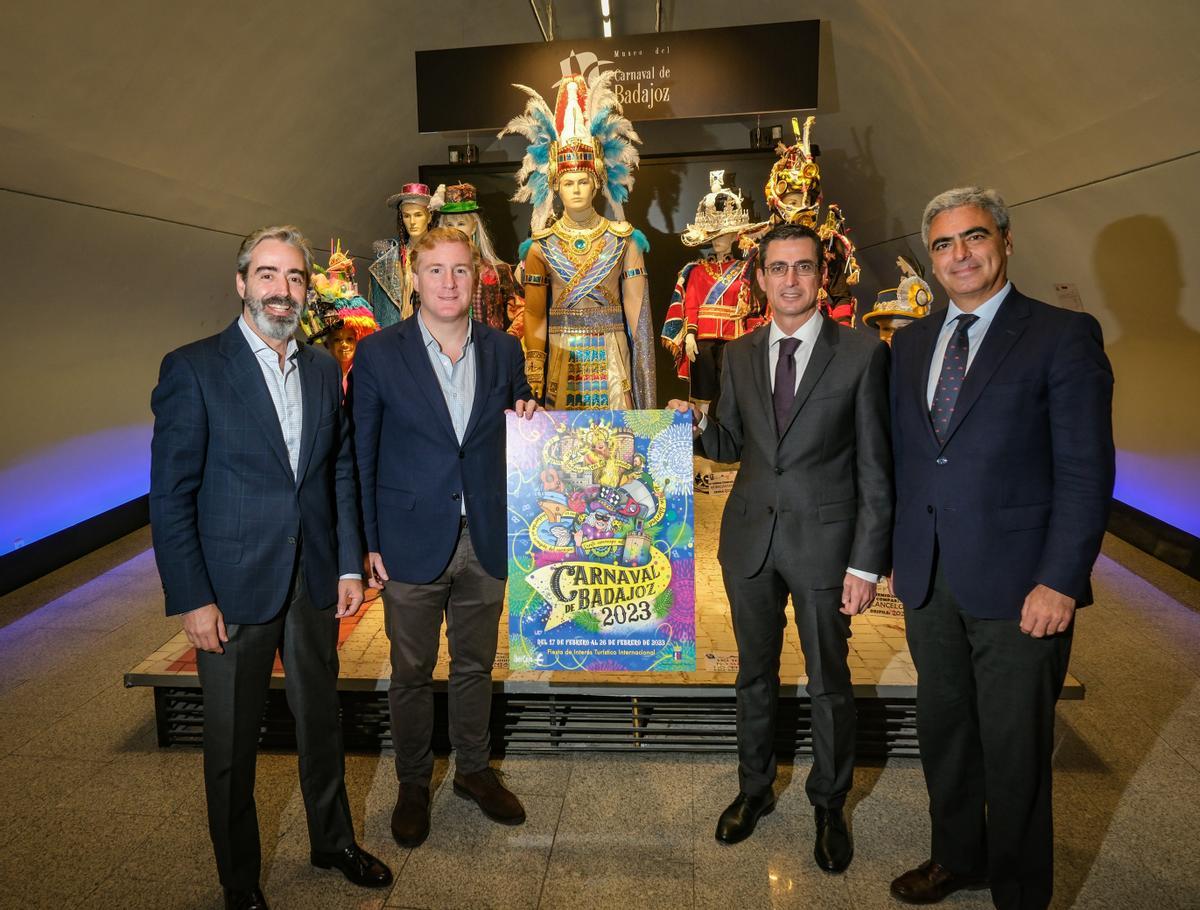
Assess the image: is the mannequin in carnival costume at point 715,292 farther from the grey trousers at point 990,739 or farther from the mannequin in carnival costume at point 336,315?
the grey trousers at point 990,739

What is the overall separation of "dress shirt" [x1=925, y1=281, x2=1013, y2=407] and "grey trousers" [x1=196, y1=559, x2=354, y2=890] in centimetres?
182

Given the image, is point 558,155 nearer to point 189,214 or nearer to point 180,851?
point 180,851

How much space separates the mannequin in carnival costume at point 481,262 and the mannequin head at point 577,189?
833 millimetres

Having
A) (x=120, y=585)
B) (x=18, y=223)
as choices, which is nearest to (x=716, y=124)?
(x=18, y=223)

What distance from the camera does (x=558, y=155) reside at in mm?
3951

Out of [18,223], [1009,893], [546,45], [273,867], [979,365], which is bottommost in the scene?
[273,867]

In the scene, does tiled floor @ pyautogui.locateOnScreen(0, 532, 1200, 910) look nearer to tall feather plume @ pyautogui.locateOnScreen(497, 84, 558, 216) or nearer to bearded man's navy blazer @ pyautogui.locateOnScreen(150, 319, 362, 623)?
bearded man's navy blazer @ pyautogui.locateOnScreen(150, 319, 362, 623)

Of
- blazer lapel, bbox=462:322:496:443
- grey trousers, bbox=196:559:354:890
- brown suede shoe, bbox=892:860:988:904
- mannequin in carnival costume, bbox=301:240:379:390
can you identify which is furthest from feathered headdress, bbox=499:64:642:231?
brown suede shoe, bbox=892:860:988:904

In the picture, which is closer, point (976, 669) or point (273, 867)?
point (976, 669)

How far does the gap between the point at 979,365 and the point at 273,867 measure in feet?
8.32

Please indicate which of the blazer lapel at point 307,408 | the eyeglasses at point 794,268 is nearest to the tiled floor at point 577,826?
the blazer lapel at point 307,408

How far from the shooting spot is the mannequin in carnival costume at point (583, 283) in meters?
3.95

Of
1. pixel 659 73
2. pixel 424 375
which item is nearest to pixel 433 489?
pixel 424 375

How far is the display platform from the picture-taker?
9.93 ft
